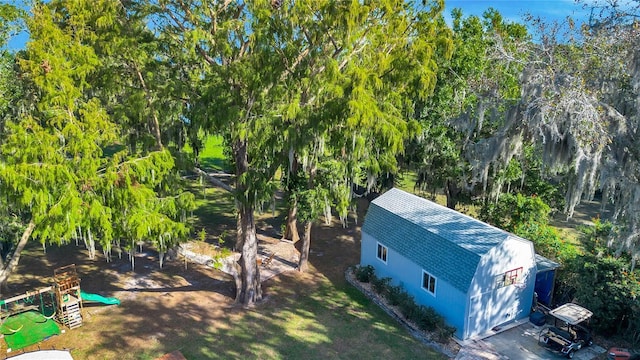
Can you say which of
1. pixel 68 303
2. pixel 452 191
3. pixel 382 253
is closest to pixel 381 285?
pixel 382 253

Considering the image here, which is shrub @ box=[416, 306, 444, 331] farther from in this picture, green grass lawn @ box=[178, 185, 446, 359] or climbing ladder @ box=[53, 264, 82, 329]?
climbing ladder @ box=[53, 264, 82, 329]

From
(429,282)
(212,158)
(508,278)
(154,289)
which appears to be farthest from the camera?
(212,158)

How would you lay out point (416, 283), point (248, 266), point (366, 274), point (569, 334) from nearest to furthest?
point (569, 334)
point (416, 283)
point (248, 266)
point (366, 274)

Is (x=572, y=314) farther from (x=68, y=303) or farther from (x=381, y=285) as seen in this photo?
(x=68, y=303)

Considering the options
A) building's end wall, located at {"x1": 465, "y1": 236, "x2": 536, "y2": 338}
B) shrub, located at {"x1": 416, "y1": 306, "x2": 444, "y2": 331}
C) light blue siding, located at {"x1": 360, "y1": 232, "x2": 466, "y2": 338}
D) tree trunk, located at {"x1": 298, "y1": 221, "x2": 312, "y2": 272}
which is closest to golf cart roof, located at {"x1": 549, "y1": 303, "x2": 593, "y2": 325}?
building's end wall, located at {"x1": 465, "y1": 236, "x2": 536, "y2": 338}

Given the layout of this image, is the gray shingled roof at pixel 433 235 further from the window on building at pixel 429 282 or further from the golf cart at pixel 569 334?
the golf cart at pixel 569 334

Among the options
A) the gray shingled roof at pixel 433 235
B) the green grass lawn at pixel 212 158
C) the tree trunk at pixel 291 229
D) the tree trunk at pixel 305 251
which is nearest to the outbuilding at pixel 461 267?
the gray shingled roof at pixel 433 235
